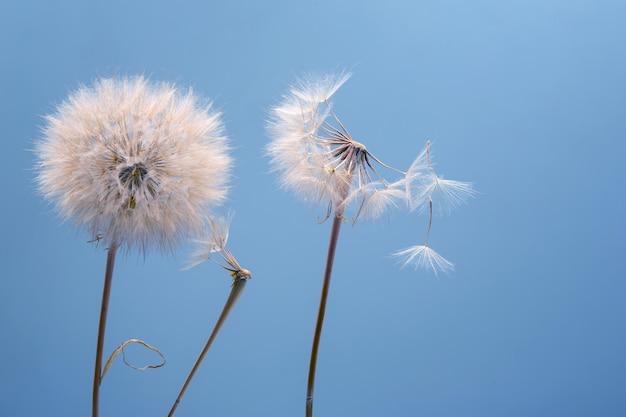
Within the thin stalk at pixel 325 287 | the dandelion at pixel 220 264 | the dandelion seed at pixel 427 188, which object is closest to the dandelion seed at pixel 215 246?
the dandelion at pixel 220 264

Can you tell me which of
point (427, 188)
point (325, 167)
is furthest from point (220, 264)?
point (427, 188)

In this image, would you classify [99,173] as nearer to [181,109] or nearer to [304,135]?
[181,109]

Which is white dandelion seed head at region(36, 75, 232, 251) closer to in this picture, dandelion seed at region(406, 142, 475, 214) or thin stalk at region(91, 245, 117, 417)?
thin stalk at region(91, 245, 117, 417)

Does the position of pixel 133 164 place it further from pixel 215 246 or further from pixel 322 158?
pixel 322 158

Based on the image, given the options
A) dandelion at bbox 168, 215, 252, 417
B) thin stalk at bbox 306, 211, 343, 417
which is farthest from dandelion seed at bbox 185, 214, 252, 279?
thin stalk at bbox 306, 211, 343, 417

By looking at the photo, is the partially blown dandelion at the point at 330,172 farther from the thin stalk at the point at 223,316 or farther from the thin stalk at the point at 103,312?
the thin stalk at the point at 103,312

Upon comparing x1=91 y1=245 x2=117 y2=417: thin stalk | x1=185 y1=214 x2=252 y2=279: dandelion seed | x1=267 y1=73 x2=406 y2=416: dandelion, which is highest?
x1=267 y1=73 x2=406 y2=416: dandelion

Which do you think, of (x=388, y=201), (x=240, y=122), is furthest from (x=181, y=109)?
(x=240, y=122)
